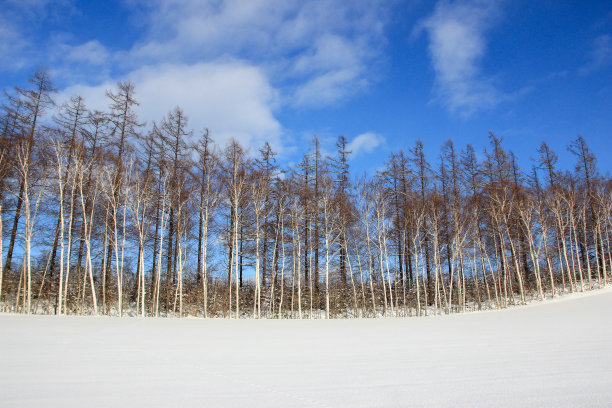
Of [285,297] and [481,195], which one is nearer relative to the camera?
[285,297]

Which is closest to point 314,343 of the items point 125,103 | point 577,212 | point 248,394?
point 248,394

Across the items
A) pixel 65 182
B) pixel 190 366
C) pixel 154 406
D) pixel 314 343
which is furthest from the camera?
pixel 65 182

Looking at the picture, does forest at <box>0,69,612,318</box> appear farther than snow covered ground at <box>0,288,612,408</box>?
Yes

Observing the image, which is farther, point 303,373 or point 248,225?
point 248,225

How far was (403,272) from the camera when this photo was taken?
77.2 feet

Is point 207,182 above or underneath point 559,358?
above

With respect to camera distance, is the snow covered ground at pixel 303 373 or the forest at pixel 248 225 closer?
the snow covered ground at pixel 303 373

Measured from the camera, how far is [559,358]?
446 cm

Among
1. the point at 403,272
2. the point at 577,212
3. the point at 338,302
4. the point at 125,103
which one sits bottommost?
the point at 338,302

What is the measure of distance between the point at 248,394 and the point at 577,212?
3294cm

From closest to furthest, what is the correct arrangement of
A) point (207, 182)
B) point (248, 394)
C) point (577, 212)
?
1. point (248, 394)
2. point (207, 182)
3. point (577, 212)

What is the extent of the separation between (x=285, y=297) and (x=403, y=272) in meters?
8.46

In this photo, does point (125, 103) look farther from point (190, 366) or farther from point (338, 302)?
point (190, 366)

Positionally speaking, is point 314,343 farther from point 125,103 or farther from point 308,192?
point 125,103
